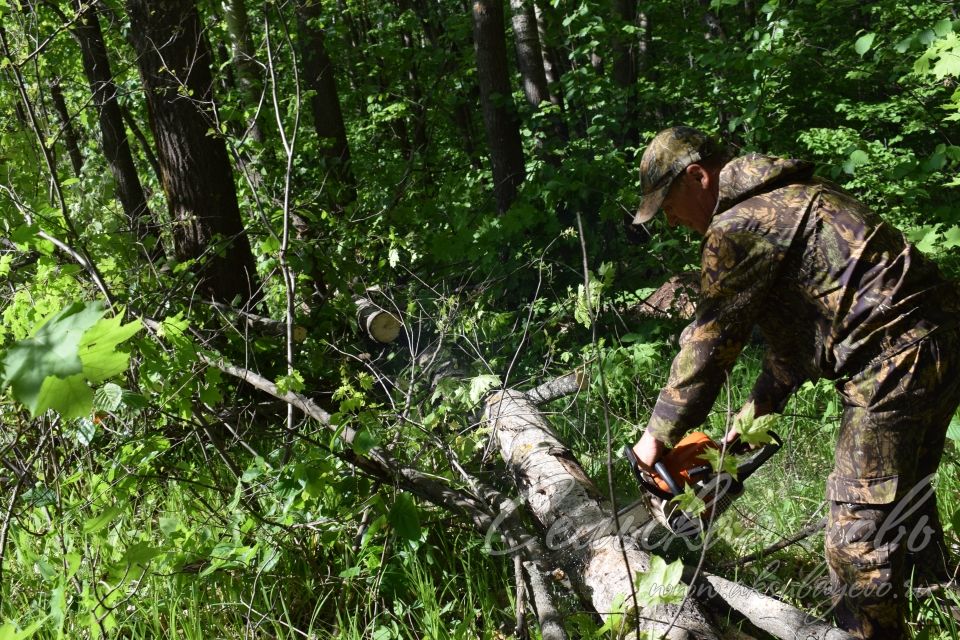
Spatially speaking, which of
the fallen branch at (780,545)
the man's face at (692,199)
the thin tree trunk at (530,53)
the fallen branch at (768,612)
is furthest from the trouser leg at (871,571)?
the thin tree trunk at (530,53)

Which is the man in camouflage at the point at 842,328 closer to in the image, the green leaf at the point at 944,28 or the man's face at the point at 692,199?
the man's face at the point at 692,199

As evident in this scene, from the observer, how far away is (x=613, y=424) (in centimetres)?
468

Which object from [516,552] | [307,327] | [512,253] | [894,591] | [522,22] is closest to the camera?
[894,591]

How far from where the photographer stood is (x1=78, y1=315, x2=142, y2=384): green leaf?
1093 millimetres

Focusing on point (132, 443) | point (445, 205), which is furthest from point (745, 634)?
point (445, 205)

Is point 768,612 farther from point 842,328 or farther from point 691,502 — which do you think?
point 842,328

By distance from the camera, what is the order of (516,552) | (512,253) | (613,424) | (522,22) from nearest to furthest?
(516,552) → (613,424) → (512,253) → (522,22)

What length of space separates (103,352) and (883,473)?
2453mm

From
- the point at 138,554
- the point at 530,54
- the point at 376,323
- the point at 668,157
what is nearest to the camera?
the point at 138,554

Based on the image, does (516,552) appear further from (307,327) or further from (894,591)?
(307,327)

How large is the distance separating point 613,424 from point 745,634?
215 centimetres

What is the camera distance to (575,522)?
9.98ft

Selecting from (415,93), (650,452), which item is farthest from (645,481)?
(415,93)

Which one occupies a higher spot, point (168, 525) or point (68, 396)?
point (68, 396)
